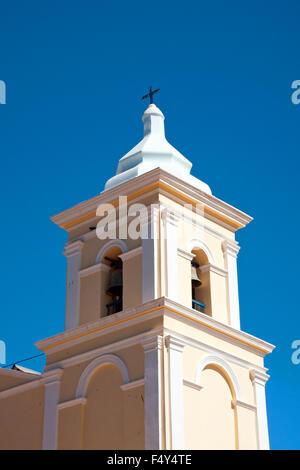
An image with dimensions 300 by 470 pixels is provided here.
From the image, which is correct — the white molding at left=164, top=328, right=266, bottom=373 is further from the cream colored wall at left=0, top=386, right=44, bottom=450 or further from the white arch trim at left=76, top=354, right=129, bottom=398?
the cream colored wall at left=0, top=386, right=44, bottom=450

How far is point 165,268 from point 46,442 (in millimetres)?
3949

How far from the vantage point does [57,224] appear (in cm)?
2208

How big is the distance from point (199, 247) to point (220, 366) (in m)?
2.49

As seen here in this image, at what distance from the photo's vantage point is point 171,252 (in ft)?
65.8

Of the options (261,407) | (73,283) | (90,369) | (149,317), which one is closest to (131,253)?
(73,283)

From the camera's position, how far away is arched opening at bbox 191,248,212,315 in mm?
20609

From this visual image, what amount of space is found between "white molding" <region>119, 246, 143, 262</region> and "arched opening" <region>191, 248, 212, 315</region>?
4.02ft

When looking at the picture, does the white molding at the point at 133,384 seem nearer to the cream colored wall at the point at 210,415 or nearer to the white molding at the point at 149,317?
the cream colored wall at the point at 210,415

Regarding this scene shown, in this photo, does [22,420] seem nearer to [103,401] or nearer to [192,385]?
[103,401]

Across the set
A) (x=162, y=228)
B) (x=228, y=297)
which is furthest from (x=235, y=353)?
(x=162, y=228)

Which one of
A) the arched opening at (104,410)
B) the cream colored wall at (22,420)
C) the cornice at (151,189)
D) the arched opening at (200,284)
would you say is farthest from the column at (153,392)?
the cornice at (151,189)

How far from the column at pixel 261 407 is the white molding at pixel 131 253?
3191 mm
